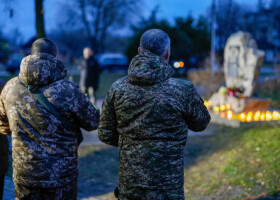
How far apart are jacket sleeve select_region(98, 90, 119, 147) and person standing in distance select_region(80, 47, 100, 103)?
8050 mm

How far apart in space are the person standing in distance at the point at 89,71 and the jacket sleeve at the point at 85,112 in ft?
26.2

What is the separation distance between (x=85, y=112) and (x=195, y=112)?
0.83m

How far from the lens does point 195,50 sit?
80.0 ft

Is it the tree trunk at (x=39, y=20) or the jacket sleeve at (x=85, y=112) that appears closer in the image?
the jacket sleeve at (x=85, y=112)

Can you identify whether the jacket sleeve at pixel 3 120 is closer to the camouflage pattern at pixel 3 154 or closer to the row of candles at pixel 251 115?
the camouflage pattern at pixel 3 154

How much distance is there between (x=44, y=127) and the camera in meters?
2.83

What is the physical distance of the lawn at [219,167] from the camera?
5443mm

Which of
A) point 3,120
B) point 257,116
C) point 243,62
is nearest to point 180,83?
point 3,120

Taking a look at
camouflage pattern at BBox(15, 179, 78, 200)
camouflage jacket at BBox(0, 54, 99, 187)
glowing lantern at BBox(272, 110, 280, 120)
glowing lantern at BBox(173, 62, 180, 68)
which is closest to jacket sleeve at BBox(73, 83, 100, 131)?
camouflage jacket at BBox(0, 54, 99, 187)

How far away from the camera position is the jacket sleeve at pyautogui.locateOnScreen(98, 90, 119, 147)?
287 centimetres

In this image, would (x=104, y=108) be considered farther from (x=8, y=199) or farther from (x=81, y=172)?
(x=81, y=172)

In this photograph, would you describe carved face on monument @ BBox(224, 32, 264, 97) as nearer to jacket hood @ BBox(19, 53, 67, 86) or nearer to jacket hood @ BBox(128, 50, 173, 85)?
jacket hood @ BBox(128, 50, 173, 85)

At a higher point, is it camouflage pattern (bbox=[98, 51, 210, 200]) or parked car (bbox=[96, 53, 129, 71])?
camouflage pattern (bbox=[98, 51, 210, 200])

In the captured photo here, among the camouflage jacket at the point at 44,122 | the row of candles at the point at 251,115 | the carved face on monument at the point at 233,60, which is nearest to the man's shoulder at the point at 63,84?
the camouflage jacket at the point at 44,122
